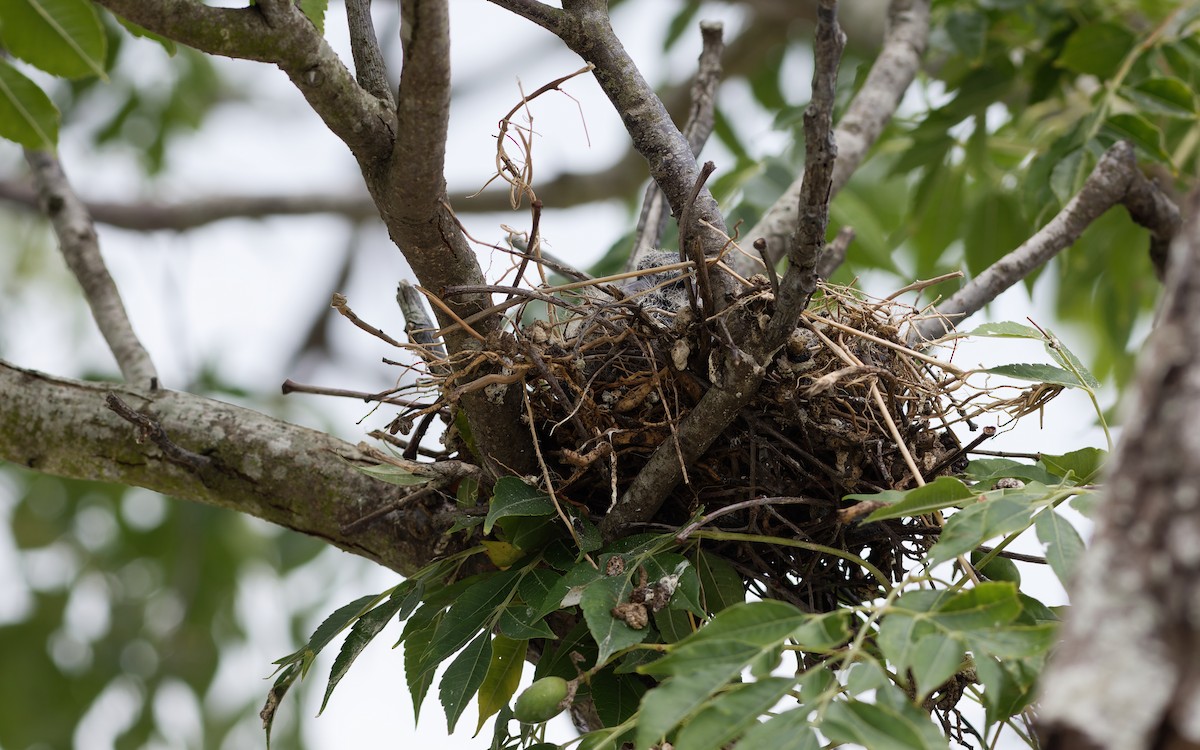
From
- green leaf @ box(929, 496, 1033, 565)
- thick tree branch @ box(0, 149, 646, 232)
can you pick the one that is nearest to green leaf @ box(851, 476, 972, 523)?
green leaf @ box(929, 496, 1033, 565)

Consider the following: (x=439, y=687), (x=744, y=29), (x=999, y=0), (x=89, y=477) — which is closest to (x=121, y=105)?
(x=744, y=29)

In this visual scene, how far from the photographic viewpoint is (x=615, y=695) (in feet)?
4.37

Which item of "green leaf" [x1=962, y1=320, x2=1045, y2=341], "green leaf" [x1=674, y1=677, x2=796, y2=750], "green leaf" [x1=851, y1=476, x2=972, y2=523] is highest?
"green leaf" [x1=962, y1=320, x2=1045, y2=341]

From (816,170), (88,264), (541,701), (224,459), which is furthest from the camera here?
(88,264)

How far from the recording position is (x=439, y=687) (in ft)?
4.21

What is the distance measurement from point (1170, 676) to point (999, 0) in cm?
227

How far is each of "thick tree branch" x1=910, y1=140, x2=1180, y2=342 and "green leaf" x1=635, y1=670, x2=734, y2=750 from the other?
3.96ft

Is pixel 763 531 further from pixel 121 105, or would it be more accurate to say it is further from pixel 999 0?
pixel 121 105

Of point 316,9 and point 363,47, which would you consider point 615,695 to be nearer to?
point 363,47

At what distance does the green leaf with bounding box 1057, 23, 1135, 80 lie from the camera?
7.98 feet

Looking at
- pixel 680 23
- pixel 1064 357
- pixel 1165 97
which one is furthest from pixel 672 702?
pixel 680 23

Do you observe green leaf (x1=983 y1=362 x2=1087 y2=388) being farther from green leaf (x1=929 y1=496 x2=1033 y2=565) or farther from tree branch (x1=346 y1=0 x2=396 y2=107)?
tree branch (x1=346 y1=0 x2=396 y2=107)

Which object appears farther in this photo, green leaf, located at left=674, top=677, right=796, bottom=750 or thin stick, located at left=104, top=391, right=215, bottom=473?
thin stick, located at left=104, top=391, right=215, bottom=473

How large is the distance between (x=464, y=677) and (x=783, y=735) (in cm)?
51
